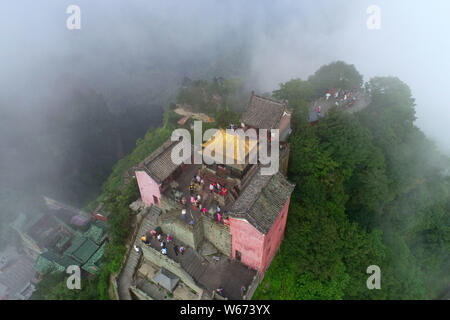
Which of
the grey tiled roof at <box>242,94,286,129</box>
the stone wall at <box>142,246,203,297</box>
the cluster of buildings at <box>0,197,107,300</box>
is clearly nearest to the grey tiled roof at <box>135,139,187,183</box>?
the stone wall at <box>142,246,203,297</box>

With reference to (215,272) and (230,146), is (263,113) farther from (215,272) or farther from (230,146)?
(215,272)

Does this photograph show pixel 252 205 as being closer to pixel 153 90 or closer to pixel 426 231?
pixel 426 231

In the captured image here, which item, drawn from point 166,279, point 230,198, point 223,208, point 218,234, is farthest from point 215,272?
point 230,198

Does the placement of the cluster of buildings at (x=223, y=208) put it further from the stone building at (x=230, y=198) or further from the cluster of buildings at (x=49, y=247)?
the cluster of buildings at (x=49, y=247)

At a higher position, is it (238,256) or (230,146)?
(230,146)
